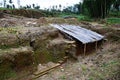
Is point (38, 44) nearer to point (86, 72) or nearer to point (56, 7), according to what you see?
point (86, 72)

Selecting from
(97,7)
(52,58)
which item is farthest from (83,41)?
(97,7)

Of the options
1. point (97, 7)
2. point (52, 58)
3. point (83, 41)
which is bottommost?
point (52, 58)

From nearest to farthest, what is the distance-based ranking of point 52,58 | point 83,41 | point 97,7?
1. point 52,58
2. point 83,41
3. point 97,7

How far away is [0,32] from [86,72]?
3.28 m

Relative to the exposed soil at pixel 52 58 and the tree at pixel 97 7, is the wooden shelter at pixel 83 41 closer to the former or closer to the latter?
the exposed soil at pixel 52 58

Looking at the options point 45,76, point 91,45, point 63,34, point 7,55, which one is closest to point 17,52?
point 7,55

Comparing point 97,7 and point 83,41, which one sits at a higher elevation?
point 97,7

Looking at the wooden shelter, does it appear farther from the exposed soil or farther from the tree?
the tree

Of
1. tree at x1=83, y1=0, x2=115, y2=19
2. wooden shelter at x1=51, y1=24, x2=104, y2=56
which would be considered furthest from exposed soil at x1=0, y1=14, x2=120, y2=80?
tree at x1=83, y1=0, x2=115, y2=19

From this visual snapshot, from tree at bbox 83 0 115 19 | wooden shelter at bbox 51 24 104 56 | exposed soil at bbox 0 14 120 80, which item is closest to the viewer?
exposed soil at bbox 0 14 120 80

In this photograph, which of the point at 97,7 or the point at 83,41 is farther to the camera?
the point at 97,7

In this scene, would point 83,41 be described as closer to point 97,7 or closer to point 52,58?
point 52,58

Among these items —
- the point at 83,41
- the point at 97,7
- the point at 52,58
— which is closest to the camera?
the point at 52,58

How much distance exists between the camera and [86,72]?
7.13m
